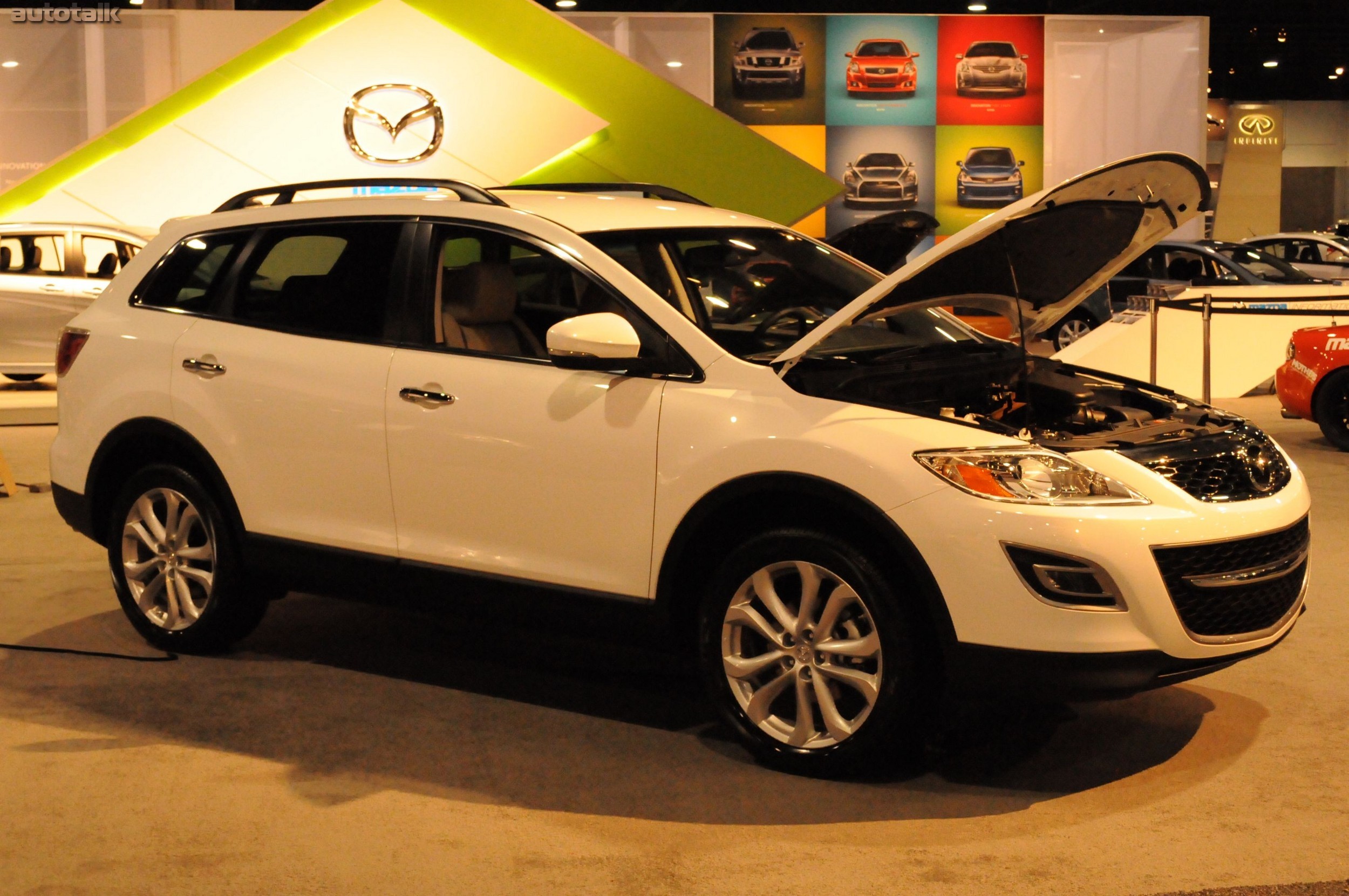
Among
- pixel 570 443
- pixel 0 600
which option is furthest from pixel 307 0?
pixel 570 443

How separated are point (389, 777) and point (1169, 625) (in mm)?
2233

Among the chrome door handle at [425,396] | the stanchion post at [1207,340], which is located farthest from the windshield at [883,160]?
the chrome door handle at [425,396]

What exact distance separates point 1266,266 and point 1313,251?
5.36 metres

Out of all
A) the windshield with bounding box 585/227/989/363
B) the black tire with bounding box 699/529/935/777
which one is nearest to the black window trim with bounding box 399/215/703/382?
the windshield with bounding box 585/227/989/363

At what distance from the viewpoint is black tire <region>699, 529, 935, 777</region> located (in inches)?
163

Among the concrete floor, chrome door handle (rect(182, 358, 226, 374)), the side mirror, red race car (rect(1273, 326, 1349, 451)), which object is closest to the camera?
the concrete floor

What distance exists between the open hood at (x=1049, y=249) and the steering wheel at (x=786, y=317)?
32 cm

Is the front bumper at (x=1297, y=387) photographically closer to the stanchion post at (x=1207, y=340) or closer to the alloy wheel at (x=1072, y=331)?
the stanchion post at (x=1207, y=340)

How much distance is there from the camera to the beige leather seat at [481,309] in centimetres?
504

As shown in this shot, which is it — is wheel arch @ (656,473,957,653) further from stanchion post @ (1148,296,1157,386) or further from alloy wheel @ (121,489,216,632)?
stanchion post @ (1148,296,1157,386)

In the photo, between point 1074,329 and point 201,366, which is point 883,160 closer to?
point 1074,329

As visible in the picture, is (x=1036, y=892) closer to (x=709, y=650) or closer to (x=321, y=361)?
(x=709, y=650)

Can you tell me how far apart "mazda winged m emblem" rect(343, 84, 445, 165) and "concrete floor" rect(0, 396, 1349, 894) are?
470 inches

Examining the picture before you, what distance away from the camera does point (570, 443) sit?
4637 mm
